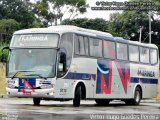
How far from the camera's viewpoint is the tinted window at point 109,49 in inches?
952

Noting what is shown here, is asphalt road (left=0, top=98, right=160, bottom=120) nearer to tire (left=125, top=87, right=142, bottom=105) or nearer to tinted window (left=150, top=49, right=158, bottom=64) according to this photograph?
tire (left=125, top=87, right=142, bottom=105)

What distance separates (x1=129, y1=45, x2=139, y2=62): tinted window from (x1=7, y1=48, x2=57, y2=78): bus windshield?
6588mm

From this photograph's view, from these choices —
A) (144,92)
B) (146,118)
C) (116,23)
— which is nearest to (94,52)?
(144,92)

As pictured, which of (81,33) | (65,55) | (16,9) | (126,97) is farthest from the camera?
(16,9)

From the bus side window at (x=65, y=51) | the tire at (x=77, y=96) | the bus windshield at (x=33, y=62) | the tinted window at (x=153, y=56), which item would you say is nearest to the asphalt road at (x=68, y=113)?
the tire at (x=77, y=96)

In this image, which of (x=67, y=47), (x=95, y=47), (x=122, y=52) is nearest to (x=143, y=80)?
(x=122, y=52)

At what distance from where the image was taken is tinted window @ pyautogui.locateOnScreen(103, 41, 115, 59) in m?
24.2

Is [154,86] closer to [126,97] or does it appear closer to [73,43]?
[126,97]

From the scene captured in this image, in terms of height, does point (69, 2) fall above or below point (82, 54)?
above

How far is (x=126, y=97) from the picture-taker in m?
26.1

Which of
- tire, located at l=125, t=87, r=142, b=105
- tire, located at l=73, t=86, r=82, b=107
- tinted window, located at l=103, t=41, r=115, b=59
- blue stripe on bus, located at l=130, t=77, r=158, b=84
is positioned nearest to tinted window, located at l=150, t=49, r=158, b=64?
blue stripe on bus, located at l=130, t=77, r=158, b=84

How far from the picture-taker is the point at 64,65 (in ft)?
69.0

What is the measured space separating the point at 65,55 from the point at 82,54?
1353mm

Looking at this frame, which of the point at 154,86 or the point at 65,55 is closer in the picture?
the point at 65,55
